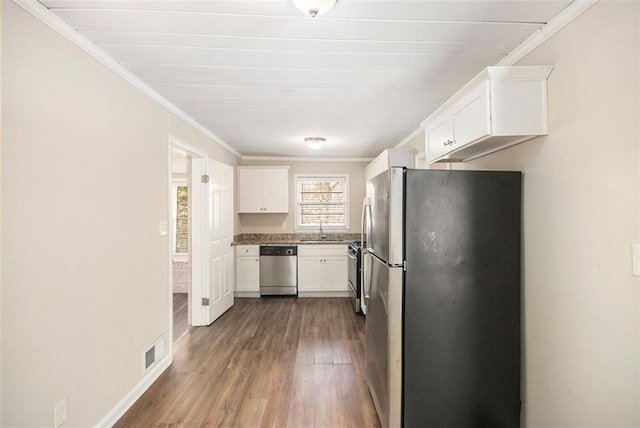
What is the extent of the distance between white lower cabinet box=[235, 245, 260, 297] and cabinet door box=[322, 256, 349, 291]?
3.59 ft

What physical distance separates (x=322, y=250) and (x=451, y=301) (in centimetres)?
336

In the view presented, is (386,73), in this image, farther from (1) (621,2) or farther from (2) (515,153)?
(1) (621,2)

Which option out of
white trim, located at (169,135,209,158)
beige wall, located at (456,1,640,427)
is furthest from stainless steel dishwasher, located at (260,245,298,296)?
beige wall, located at (456,1,640,427)

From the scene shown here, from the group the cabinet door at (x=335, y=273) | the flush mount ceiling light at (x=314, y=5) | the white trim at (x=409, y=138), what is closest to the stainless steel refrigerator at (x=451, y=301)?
the flush mount ceiling light at (x=314, y=5)

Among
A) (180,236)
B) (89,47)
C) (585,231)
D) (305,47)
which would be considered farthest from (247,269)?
(585,231)

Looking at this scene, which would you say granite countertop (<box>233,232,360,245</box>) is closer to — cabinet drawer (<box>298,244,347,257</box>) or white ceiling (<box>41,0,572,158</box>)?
cabinet drawer (<box>298,244,347,257</box>)

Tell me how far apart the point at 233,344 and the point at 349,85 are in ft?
8.94

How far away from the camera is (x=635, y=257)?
1177 mm

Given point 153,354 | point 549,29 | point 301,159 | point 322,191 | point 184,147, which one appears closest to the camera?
point 549,29

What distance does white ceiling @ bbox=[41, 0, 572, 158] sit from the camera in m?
1.49

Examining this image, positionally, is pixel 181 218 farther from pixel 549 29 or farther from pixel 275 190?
pixel 549 29

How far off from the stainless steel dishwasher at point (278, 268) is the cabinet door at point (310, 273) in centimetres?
9

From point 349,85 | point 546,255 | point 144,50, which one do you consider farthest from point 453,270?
point 144,50

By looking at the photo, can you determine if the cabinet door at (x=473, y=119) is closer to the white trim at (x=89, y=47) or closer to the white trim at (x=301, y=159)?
the white trim at (x=89, y=47)
